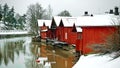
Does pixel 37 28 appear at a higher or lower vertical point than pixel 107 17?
lower

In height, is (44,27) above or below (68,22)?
below

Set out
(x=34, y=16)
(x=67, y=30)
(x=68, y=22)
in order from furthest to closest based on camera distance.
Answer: (x=34, y=16)
(x=68, y=22)
(x=67, y=30)

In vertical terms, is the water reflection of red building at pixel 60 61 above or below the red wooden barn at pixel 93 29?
below

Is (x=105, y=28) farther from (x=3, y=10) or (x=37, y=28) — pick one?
(x=3, y=10)

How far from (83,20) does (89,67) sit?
63.3ft

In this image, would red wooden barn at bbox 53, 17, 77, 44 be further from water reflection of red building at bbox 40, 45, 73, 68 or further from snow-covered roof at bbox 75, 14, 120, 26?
snow-covered roof at bbox 75, 14, 120, 26

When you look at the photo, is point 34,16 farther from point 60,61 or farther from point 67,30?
point 60,61

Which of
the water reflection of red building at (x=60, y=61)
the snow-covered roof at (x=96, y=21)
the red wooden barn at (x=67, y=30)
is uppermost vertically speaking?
Result: the snow-covered roof at (x=96, y=21)

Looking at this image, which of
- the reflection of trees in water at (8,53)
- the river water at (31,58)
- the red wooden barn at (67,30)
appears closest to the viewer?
the river water at (31,58)

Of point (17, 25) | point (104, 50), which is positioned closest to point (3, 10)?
point (17, 25)

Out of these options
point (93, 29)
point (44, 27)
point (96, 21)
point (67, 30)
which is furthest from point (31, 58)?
point (44, 27)

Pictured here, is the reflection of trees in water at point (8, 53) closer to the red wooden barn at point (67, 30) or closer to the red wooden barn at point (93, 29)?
the red wooden barn at point (67, 30)

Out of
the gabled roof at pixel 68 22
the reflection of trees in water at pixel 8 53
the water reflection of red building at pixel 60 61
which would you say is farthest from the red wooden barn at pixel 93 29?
the gabled roof at pixel 68 22

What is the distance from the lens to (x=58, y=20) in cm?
5762
